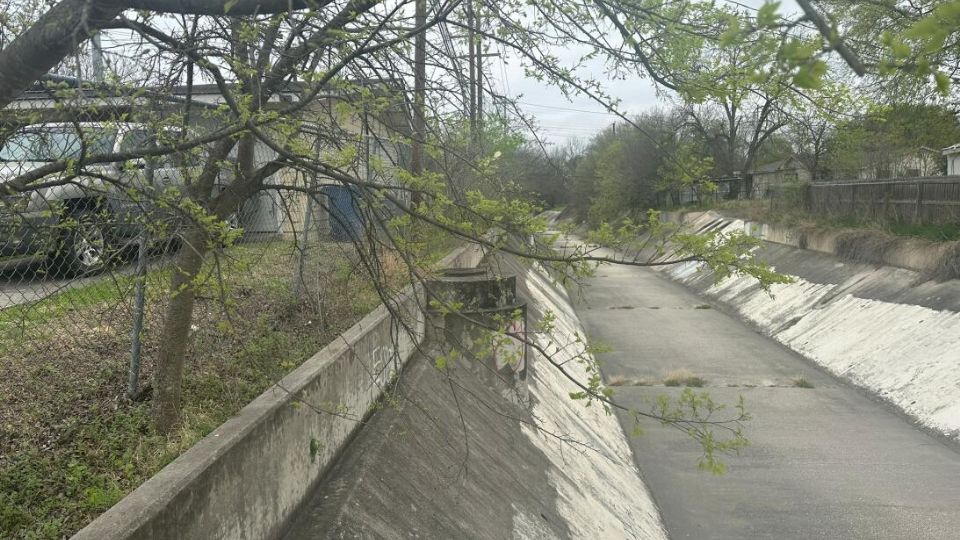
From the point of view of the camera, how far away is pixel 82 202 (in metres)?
4.82

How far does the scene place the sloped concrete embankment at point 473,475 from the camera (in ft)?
16.6

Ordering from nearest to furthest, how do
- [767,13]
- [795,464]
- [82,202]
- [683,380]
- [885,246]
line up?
[767,13] → [82,202] → [795,464] → [683,380] → [885,246]

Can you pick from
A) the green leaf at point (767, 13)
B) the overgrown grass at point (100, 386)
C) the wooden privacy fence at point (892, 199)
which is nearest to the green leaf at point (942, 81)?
the green leaf at point (767, 13)

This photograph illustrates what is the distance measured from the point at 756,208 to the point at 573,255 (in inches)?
1416

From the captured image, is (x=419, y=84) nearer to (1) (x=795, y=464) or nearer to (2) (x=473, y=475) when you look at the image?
(2) (x=473, y=475)

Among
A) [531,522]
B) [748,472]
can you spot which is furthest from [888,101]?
[531,522]

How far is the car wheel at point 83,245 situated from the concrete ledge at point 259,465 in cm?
123

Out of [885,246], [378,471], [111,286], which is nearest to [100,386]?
[111,286]

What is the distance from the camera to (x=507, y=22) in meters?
4.41

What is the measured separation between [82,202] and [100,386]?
1463mm

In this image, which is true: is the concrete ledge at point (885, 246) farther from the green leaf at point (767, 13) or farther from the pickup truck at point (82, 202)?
the green leaf at point (767, 13)

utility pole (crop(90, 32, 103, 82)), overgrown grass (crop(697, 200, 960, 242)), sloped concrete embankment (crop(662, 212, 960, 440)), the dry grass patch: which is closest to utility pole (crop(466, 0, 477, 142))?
utility pole (crop(90, 32, 103, 82))

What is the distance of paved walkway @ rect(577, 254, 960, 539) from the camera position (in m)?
10.1

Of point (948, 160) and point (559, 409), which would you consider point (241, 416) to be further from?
point (948, 160)
